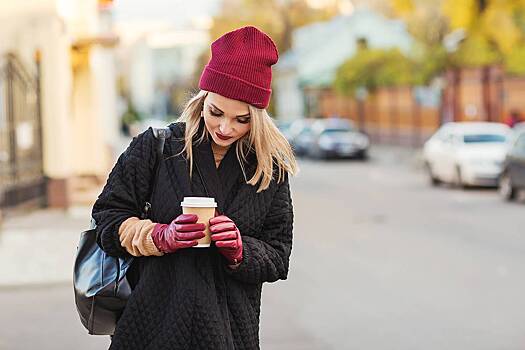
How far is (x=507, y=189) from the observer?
68.0ft

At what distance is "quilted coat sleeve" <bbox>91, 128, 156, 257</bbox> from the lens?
338 centimetres

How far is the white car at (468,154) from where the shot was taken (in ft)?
76.6

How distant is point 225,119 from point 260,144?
14 centimetres

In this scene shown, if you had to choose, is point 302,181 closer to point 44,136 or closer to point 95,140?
point 95,140

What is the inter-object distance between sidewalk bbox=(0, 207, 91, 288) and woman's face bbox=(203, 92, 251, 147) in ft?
25.1

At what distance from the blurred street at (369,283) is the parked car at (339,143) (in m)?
18.9

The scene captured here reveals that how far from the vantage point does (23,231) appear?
50.8 ft

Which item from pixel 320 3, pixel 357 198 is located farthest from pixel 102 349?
pixel 320 3

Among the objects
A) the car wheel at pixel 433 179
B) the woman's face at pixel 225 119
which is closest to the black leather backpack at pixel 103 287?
the woman's face at pixel 225 119

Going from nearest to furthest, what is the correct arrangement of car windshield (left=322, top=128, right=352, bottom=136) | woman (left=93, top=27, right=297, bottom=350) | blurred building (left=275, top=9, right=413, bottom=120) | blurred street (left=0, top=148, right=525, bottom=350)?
woman (left=93, top=27, right=297, bottom=350) → blurred street (left=0, top=148, right=525, bottom=350) → car windshield (left=322, top=128, right=352, bottom=136) → blurred building (left=275, top=9, right=413, bottom=120)

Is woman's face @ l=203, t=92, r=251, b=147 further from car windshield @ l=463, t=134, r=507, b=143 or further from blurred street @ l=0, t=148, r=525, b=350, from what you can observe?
car windshield @ l=463, t=134, r=507, b=143

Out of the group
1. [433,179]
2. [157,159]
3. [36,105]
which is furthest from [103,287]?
[433,179]

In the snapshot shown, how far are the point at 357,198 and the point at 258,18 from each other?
2152 inches

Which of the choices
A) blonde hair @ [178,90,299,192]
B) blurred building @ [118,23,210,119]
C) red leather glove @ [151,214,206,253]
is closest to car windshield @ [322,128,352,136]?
blonde hair @ [178,90,299,192]
